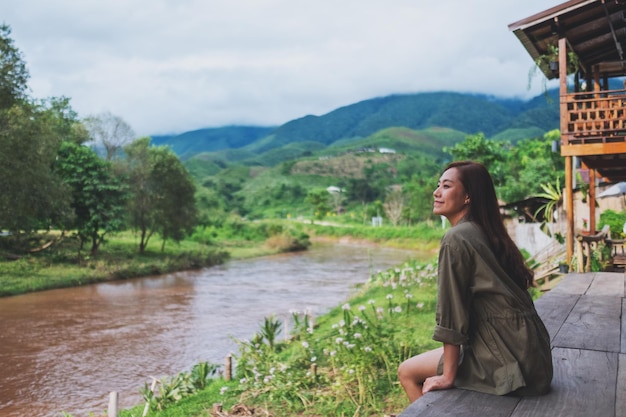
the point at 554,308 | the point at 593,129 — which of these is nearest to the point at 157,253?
the point at 593,129

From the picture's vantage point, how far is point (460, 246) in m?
2.02

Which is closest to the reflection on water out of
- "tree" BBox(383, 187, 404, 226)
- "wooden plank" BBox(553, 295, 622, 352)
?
"wooden plank" BBox(553, 295, 622, 352)

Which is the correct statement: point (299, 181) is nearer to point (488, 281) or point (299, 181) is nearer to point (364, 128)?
point (488, 281)

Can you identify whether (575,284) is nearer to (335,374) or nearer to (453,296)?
(335,374)

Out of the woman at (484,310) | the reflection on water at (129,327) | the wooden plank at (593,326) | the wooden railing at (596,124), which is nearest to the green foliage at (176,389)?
the reflection on water at (129,327)

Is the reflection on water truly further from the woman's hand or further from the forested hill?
the forested hill

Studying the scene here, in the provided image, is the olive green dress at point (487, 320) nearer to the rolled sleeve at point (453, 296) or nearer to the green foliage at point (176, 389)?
the rolled sleeve at point (453, 296)

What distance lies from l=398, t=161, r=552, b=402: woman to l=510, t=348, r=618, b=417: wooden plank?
0.08 meters

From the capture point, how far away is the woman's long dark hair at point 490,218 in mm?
2115

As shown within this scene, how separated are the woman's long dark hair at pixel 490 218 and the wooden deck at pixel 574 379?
1.44 feet

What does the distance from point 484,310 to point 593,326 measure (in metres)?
1.79

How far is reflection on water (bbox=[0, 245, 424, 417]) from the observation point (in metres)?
8.08

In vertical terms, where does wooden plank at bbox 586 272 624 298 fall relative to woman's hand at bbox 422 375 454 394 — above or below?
below

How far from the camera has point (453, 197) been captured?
2.21 m
